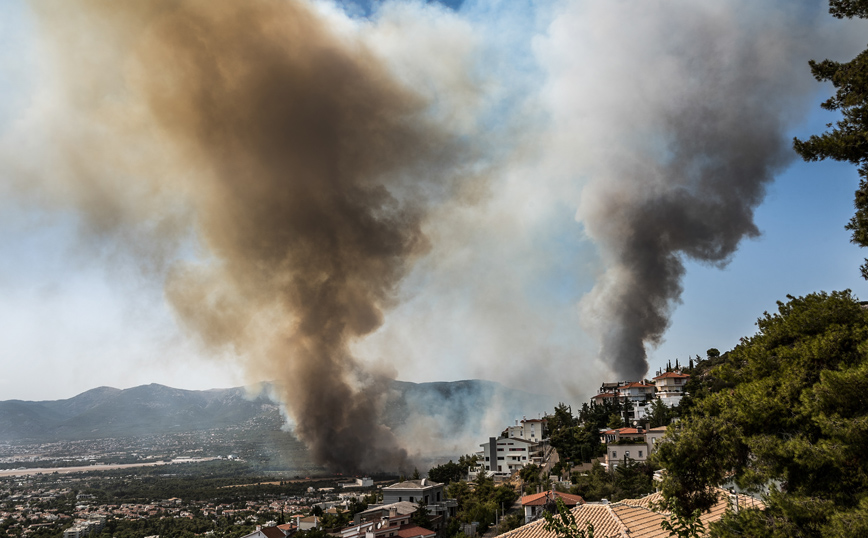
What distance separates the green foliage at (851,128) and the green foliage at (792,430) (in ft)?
4.39

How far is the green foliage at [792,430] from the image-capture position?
640 centimetres

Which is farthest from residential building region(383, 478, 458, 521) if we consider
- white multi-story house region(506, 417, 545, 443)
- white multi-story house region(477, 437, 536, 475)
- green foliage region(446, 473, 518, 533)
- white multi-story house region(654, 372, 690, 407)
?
white multi-story house region(654, 372, 690, 407)

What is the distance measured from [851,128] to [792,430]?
4714mm

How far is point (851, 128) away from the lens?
8.02m

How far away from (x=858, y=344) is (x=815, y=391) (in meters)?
1.13

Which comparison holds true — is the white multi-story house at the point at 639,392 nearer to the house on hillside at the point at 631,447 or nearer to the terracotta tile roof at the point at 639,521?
the house on hillside at the point at 631,447

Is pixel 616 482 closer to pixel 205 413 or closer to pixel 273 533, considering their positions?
pixel 273 533

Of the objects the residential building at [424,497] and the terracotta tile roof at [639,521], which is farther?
the residential building at [424,497]

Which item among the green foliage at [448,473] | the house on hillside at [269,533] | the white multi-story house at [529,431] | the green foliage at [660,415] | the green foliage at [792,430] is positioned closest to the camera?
the green foliage at [792,430]

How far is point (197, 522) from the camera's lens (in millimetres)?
49094

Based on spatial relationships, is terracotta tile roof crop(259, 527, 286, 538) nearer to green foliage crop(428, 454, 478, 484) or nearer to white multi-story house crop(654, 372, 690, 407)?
green foliage crop(428, 454, 478, 484)

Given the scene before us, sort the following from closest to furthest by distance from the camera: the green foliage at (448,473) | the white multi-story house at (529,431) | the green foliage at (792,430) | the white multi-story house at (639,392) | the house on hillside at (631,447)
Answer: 1. the green foliage at (792,430)
2. the house on hillside at (631,447)
3. the green foliage at (448,473)
4. the white multi-story house at (639,392)
5. the white multi-story house at (529,431)

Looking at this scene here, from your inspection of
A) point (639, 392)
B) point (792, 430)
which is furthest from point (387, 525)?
point (639, 392)

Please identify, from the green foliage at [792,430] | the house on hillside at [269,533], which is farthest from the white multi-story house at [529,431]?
the green foliage at [792,430]
